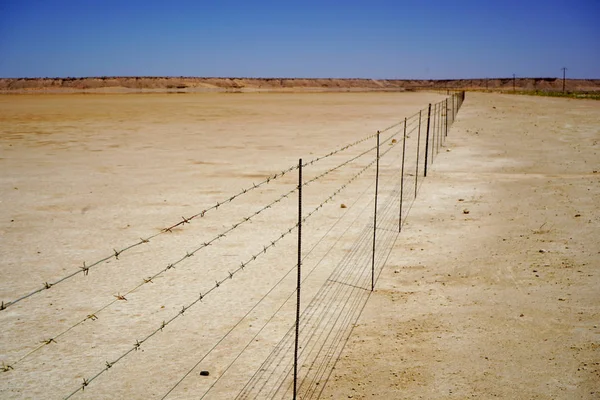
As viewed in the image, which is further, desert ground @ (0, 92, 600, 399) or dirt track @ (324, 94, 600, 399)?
desert ground @ (0, 92, 600, 399)

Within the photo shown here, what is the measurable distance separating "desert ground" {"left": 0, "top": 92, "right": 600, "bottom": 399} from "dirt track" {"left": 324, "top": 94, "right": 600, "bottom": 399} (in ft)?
0.09

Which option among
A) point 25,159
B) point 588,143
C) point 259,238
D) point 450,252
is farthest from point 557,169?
point 25,159

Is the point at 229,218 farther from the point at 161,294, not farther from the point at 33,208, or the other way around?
the point at 33,208

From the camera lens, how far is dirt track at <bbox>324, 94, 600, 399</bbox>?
517 cm

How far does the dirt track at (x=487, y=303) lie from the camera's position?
203 inches

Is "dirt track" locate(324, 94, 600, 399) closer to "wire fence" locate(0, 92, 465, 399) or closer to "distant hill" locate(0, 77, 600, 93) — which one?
"wire fence" locate(0, 92, 465, 399)

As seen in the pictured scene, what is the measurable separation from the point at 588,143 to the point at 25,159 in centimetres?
2510

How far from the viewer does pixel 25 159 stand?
2012 cm

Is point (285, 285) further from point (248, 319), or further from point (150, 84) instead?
point (150, 84)

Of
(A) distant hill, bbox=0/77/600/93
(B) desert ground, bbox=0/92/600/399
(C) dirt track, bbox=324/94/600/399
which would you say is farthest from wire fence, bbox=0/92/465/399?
(A) distant hill, bbox=0/77/600/93

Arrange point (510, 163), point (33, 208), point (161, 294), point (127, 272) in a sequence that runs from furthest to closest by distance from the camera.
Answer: point (510, 163) → point (33, 208) → point (127, 272) → point (161, 294)

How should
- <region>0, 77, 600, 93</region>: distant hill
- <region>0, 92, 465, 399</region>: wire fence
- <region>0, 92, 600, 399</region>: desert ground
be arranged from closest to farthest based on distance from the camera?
1. <region>0, 92, 465, 399</region>: wire fence
2. <region>0, 92, 600, 399</region>: desert ground
3. <region>0, 77, 600, 93</region>: distant hill

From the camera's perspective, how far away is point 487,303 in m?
6.88

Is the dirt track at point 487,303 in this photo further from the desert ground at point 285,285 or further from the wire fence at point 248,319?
the wire fence at point 248,319
